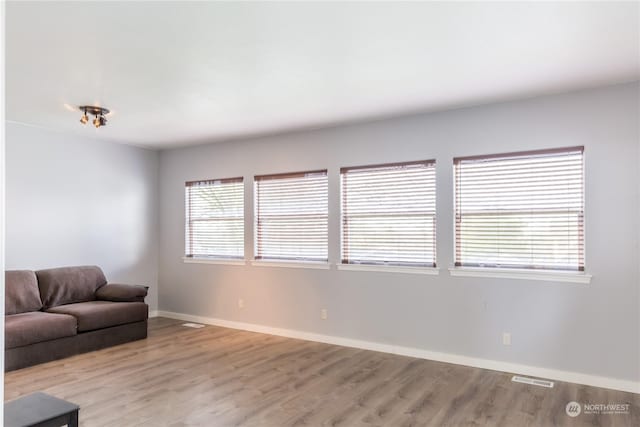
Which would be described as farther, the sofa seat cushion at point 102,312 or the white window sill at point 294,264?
the white window sill at point 294,264

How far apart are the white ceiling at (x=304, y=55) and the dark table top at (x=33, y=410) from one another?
208 centimetres

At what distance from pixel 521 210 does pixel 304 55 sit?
2.46 metres

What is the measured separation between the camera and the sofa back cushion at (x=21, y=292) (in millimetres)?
4531

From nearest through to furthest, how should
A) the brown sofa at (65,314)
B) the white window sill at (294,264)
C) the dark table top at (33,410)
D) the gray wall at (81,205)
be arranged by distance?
the dark table top at (33,410)
the brown sofa at (65,314)
the gray wall at (81,205)
the white window sill at (294,264)

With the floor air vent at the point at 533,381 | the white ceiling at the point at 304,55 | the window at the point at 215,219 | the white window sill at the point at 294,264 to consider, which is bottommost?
the floor air vent at the point at 533,381

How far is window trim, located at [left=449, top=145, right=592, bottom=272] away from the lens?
3682mm

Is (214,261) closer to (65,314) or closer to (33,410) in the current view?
(65,314)

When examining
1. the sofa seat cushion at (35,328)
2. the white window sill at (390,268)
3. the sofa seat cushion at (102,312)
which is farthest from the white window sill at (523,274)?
the sofa seat cushion at (35,328)

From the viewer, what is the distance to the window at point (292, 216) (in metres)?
5.16

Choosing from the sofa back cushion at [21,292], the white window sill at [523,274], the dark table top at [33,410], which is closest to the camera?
the dark table top at [33,410]

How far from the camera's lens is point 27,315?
444 centimetres

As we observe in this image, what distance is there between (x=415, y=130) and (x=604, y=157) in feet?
5.60

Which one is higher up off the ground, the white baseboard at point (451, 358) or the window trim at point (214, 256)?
the window trim at point (214, 256)

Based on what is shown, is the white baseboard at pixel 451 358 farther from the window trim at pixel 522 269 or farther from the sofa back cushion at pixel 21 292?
the sofa back cushion at pixel 21 292
